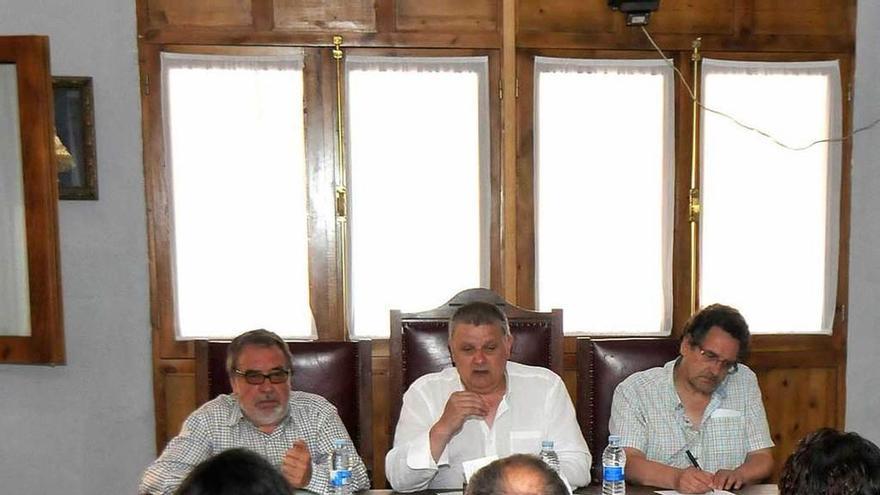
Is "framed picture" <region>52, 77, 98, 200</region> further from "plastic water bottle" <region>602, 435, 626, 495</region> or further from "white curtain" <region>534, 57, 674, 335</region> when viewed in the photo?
"plastic water bottle" <region>602, 435, 626, 495</region>

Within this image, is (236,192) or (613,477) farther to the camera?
(236,192)

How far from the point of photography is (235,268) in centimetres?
365

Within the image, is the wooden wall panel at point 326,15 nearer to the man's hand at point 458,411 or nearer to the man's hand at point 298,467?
the man's hand at point 458,411

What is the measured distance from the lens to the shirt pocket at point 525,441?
2434 mm

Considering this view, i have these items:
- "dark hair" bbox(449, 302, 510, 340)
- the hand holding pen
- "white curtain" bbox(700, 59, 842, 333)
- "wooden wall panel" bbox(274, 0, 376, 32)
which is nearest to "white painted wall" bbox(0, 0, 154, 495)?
"wooden wall panel" bbox(274, 0, 376, 32)

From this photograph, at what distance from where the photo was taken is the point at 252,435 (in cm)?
243

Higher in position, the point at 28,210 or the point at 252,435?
the point at 28,210

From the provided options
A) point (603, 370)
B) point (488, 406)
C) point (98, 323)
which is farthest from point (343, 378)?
point (98, 323)

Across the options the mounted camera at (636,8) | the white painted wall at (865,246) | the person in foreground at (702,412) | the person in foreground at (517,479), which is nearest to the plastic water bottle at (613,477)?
the person in foreground at (702,412)

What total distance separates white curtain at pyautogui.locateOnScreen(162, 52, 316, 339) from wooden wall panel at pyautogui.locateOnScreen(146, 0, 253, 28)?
15cm

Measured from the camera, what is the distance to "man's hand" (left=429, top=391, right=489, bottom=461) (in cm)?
224

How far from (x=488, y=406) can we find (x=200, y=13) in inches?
84.9

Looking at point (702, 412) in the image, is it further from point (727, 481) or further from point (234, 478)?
point (234, 478)

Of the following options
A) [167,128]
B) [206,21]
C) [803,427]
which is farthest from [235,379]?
[803,427]
